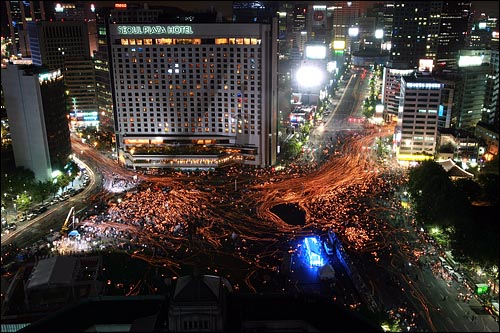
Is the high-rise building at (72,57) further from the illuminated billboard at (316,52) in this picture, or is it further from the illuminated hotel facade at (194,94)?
the illuminated billboard at (316,52)

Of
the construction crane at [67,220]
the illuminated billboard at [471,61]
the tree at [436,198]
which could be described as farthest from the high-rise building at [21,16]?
the tree at [436,198]

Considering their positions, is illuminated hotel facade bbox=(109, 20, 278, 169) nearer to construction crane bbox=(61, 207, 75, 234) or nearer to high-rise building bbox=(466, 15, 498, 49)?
construction crane bbox=(61, 207, 75, 234)

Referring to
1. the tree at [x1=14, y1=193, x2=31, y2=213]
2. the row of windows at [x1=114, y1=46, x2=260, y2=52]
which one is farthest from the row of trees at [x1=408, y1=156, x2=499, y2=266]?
the tree at [x1=14, y1=193, x2=31, y2=213]

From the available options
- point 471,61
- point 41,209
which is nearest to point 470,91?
point 471,61

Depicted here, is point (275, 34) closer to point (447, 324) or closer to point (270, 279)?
point (270, 279)

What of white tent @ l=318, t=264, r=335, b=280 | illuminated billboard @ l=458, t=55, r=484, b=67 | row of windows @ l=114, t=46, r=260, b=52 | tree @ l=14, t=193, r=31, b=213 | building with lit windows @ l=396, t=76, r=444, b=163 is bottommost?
white tent @ l=318, t=264, r=335, b=280
